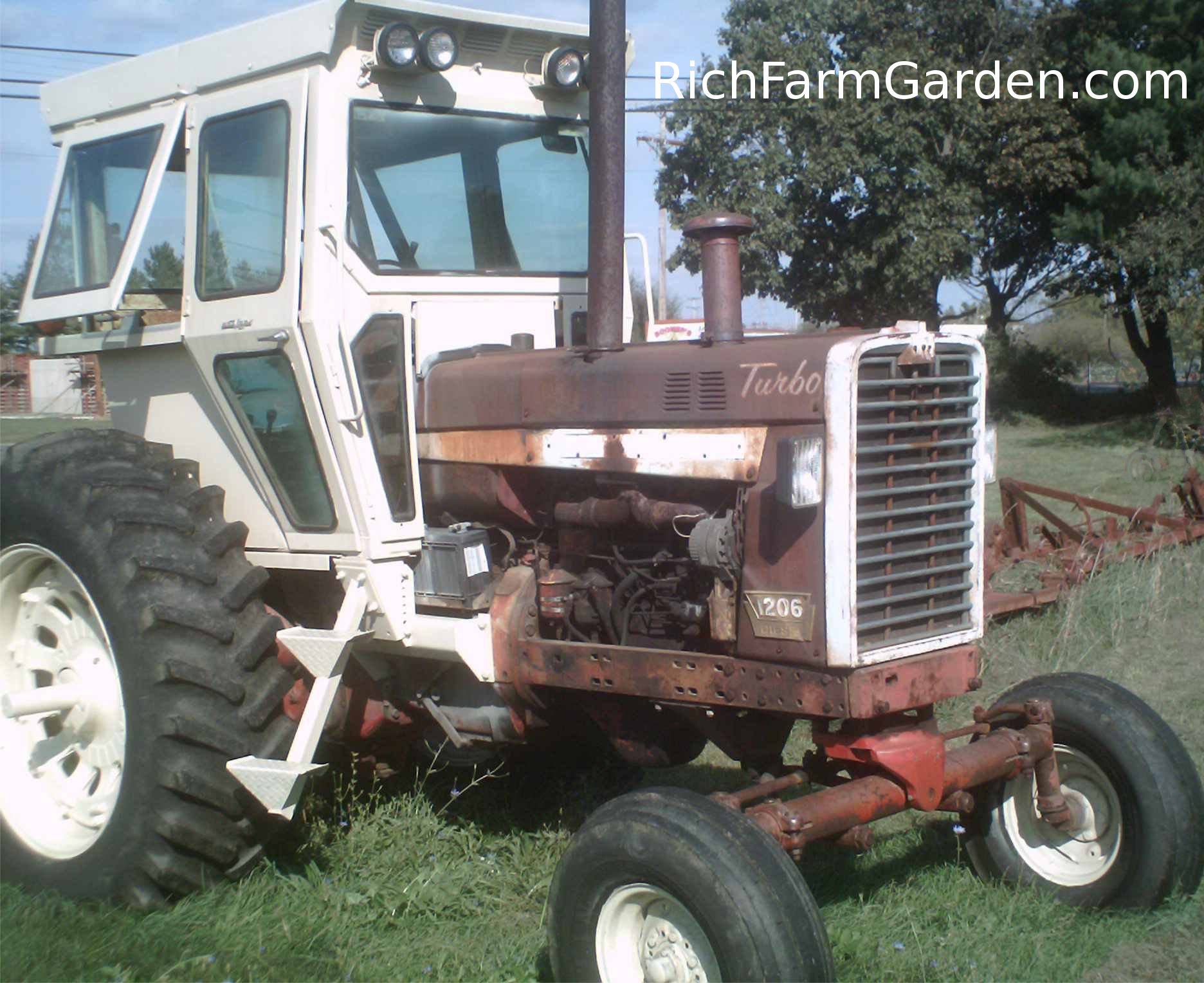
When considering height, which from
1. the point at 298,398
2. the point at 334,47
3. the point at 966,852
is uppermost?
the point at 334,47

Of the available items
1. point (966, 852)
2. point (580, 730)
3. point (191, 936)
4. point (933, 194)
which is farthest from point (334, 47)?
point (933, 194)

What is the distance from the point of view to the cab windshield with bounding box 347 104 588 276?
432cm

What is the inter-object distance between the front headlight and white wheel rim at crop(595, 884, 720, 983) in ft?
3.53

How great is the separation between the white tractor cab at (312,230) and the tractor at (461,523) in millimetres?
15

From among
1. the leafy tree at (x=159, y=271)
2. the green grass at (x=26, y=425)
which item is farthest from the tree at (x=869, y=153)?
the leafy tree at (x=159, y=271)

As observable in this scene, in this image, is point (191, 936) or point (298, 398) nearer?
point (191, 936)

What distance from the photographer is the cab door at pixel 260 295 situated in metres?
4.13

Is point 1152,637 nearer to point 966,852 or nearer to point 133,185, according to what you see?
point 966,852

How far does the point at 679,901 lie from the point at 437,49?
2841 millimetres

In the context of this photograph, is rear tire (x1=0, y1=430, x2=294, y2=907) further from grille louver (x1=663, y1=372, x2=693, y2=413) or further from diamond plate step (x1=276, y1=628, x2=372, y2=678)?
grille louver (x1=663, y1=372, x2=693, y2=413)

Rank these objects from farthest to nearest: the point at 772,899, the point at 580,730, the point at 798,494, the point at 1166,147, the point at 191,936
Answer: the point at 1166,147
the point at 580,730
the point at 191,936
the point at 798,494
the point at 772,899

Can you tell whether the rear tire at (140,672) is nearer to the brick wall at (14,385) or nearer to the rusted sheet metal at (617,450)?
the rusted sheet metal at (617,450)

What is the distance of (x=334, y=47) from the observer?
4.13 metres

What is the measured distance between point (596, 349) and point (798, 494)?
1090 mm
